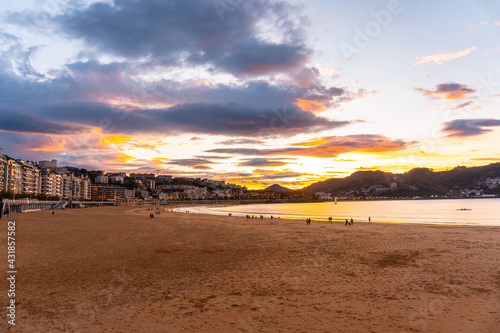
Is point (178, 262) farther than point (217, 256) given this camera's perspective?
No

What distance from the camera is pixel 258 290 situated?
11.2 meters

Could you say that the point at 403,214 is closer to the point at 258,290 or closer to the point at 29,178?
the point at 258,290

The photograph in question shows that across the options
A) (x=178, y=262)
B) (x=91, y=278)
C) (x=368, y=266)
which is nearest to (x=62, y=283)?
(x=91, y=278)

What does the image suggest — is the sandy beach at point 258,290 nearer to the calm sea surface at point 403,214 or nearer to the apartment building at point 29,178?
the calm sea surface at point 403,214

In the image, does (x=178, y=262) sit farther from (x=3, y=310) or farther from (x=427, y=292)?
(x=427, y=292)

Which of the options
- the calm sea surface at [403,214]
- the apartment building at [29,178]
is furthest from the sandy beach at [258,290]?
the apartment building at [29,178]

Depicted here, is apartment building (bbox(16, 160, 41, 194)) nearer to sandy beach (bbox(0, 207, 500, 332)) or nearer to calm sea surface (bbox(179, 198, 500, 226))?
calm sea surface (bbox(179, 198, 500, 226))

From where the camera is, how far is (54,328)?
25.8 ft

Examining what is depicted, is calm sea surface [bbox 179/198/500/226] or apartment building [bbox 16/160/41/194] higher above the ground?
apartment building [bbox 16/160/41/194]

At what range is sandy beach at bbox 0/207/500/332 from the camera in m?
8.20

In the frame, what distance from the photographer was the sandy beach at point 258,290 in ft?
26.9

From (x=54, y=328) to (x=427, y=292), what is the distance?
11121 mm

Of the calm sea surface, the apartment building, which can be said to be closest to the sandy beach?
the calm sea surface

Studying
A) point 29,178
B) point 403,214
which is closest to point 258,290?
point 403,214
